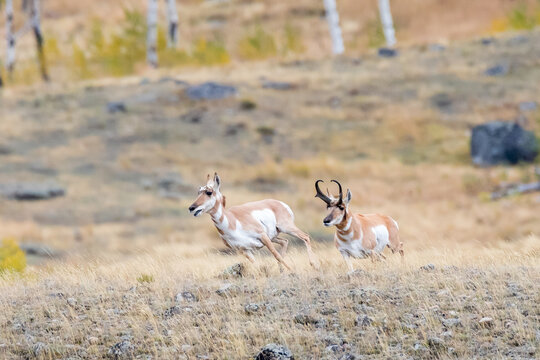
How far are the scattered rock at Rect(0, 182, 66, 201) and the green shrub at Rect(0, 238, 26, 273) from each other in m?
12.1

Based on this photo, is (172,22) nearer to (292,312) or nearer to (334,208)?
(334,208)

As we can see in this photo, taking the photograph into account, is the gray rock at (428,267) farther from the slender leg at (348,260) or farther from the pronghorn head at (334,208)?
the pronghorn head at (334,208)

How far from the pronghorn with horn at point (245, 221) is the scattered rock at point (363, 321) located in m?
2.70

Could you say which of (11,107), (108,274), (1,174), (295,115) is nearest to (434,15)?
(295,115)

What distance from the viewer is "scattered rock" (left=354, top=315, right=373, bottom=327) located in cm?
902

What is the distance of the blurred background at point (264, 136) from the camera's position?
1065 inches

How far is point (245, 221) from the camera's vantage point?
39.1 ft

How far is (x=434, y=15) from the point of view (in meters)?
61.5

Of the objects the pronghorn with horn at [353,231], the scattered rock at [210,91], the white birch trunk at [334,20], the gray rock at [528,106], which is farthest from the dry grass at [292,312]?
the white birch trunk at [334,20]

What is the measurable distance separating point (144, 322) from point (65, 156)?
86.8ft

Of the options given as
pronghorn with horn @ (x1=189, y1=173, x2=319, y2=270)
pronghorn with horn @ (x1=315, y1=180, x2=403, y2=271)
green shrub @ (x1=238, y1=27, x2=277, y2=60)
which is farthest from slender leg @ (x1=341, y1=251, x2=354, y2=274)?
green shrub @ (x1=238, y1=27, x2=277, y2=60)

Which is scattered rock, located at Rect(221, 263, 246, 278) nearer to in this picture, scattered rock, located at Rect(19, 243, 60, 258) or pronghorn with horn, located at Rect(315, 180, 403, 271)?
pronghorn with horn, located at Rect(315, 180, 403, 271)

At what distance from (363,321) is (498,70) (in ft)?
114

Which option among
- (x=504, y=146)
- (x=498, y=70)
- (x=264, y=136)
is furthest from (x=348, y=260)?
(x=498, y=70)
